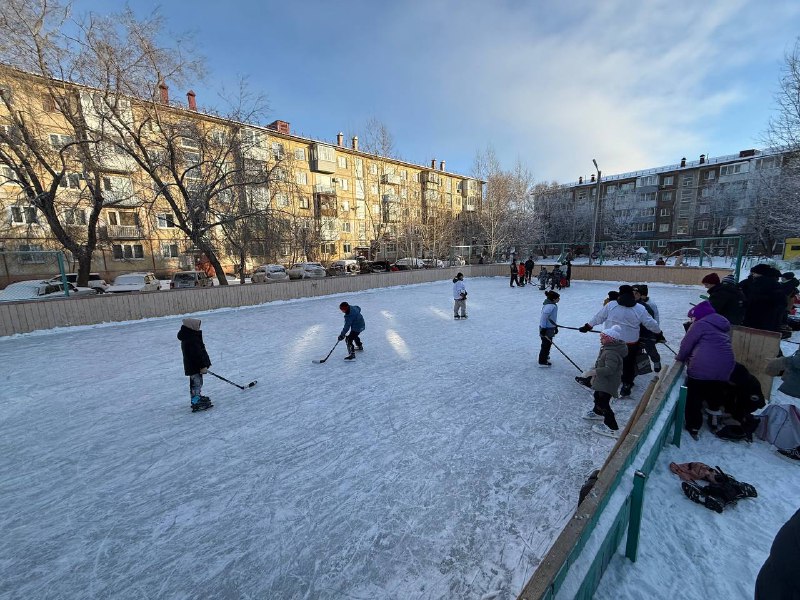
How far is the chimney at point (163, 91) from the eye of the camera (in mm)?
13500

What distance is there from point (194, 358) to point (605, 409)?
5.53 metres

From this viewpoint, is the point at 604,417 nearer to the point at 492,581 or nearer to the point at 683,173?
the point at 492,581

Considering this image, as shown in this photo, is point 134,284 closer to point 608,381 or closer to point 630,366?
point 608,381

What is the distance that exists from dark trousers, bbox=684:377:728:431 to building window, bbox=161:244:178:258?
103ft

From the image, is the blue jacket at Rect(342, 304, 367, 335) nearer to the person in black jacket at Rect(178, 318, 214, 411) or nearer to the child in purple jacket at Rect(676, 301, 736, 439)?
the person in black jacket at Rect(178, 318, 214, 411)

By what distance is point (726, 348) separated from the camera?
139 inches

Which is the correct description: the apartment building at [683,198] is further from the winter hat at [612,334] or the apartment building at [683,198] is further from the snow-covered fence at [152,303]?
the winter hat at [612,334]

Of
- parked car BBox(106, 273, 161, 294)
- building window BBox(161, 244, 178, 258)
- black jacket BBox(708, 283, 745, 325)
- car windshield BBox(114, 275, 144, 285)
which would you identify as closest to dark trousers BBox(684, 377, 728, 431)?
black jacket BBox(708, 283, 745, 325)

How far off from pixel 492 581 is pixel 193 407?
4489mm

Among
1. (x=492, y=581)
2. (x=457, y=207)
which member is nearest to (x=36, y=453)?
(x=492, y=581)

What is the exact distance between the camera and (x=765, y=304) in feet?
16.7

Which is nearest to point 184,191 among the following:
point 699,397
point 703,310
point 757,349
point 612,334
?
point 612,334

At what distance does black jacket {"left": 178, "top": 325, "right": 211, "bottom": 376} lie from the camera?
476 cm

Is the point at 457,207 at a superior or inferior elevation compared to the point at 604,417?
superior
